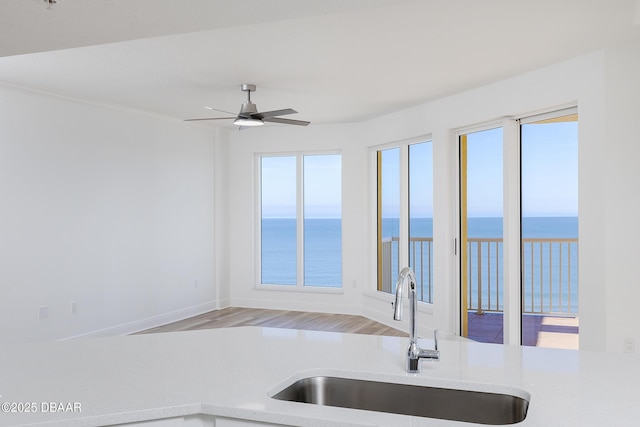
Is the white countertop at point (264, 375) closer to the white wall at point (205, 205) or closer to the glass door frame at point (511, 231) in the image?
the white wall at point (205, 205)

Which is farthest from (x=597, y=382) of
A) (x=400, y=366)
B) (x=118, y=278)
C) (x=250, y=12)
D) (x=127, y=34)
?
(x=118, y=278)

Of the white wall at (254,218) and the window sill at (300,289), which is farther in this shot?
the window sill at (300,289)

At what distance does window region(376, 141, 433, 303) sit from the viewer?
638cm

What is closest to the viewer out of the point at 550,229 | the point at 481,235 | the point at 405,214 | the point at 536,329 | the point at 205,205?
the point at 550,229

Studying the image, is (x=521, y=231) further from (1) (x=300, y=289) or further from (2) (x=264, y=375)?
(2) (x=264, y=375)

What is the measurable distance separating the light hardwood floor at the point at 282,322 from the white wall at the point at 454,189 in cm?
Result: 27

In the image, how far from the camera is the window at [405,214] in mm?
6375

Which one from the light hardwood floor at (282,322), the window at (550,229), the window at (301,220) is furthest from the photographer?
the window at (301,220)

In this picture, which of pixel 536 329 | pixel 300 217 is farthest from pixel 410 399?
pixel 300 217

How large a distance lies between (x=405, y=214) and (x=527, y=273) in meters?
1.93

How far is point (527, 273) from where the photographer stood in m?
5.07

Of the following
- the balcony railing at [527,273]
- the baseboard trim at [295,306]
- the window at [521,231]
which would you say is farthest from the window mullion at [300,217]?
the window at [521,231]

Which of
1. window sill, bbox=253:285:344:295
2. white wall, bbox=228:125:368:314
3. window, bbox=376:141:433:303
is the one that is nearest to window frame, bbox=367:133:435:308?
window, bbox=376:141:433:303

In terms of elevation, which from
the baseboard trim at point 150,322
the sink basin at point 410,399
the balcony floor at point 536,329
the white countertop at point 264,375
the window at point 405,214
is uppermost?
the window at point 405,214
